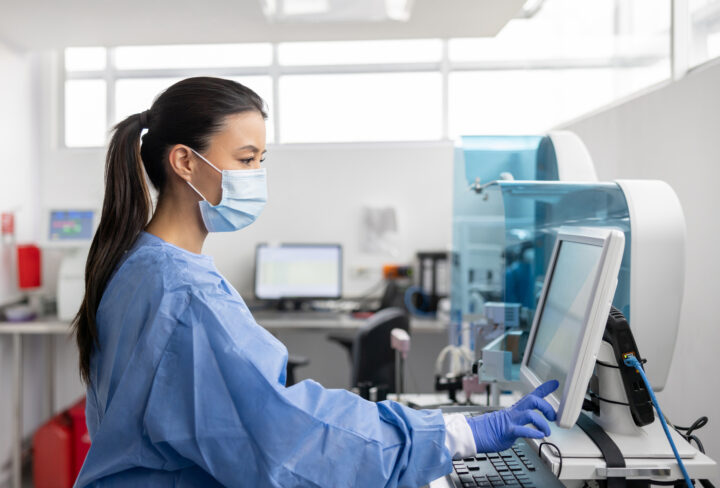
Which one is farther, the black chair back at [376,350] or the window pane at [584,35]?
the black chair back at [376,350]

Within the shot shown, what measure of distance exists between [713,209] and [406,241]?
2.41 meters

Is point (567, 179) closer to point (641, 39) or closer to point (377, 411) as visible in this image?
point (641, 39)

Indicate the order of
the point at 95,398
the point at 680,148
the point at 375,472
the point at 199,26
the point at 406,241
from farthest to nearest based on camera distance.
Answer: the point at 406,241
the point at 199,26
the point at 680,148
the point at 95,398
the point at 375,472

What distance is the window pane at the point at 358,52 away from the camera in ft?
12.4

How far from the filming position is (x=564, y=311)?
1107mm

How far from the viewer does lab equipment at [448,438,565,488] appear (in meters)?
1.05

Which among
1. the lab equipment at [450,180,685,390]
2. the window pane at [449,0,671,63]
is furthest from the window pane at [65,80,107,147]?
the lab equipment at [450,180,685,390]

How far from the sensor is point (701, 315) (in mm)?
1435

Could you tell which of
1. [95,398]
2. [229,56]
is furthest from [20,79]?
[95,398]

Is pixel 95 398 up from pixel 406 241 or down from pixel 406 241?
down

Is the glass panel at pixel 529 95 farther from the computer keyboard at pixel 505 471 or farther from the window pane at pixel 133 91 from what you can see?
the window pane at pixel 133 91

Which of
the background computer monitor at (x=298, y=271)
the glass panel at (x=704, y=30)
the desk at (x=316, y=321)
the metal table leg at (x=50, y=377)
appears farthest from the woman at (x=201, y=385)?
the metal table leg at (x=50, y=377)

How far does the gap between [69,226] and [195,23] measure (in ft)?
4.49

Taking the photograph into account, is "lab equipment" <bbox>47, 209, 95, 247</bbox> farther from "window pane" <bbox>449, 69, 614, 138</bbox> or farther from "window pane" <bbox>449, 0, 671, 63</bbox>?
"window pane" <bbox>449, 0, 671, 63</bbox>
